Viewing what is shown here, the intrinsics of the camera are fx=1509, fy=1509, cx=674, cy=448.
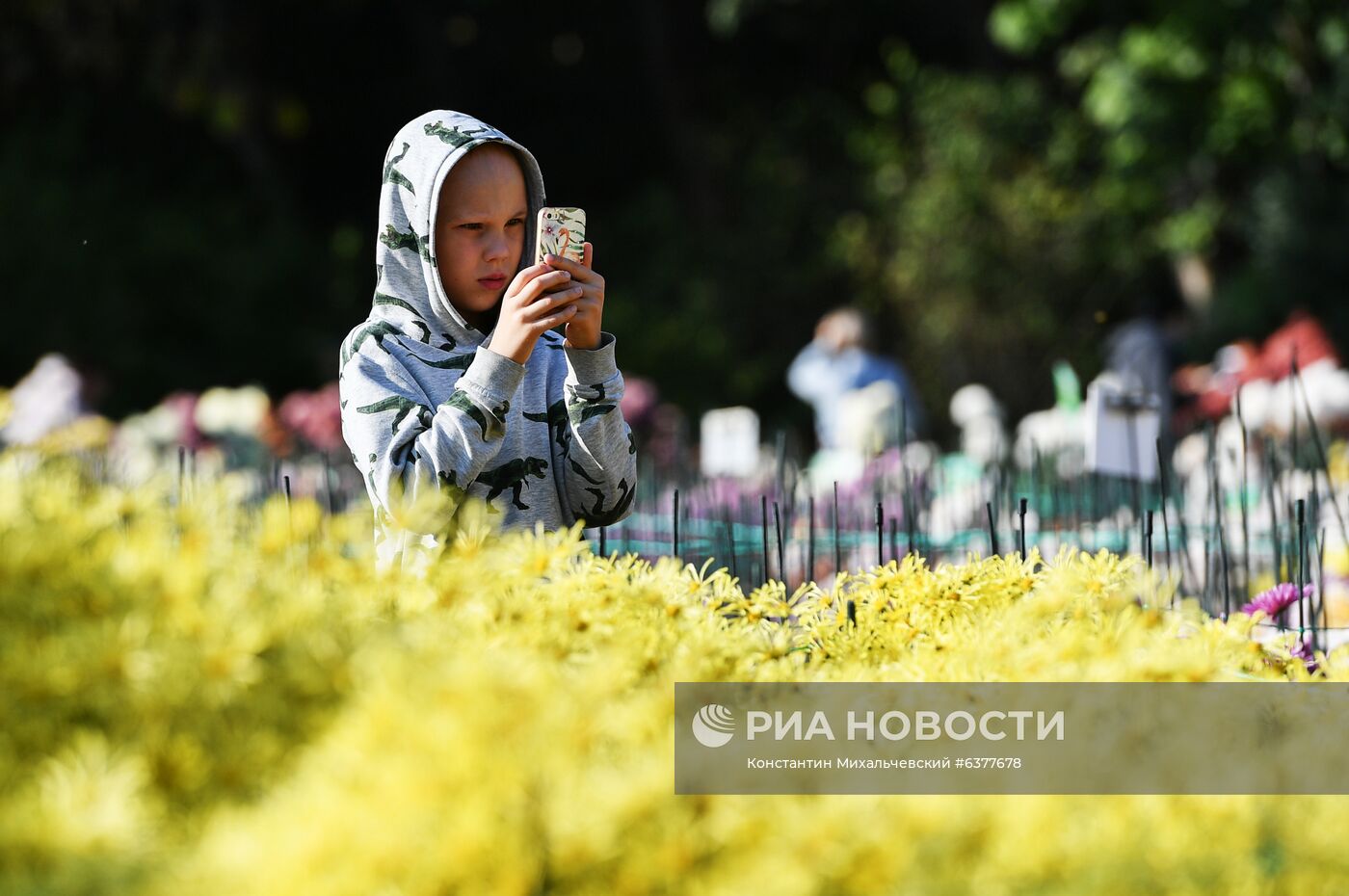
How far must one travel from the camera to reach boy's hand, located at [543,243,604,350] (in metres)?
1.91

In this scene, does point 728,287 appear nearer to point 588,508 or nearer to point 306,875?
point 588,508

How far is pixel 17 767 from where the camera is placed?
3.73 feet

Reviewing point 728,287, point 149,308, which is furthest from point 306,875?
point 728,287

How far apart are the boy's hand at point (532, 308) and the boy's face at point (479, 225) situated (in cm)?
22

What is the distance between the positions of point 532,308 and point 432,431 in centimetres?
20

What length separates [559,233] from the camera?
194 centimetres

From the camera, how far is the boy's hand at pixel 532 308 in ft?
6.15

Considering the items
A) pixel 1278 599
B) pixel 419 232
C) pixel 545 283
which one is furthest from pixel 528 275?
pixel 1278 599

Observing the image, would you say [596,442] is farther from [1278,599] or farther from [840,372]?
[840,372]

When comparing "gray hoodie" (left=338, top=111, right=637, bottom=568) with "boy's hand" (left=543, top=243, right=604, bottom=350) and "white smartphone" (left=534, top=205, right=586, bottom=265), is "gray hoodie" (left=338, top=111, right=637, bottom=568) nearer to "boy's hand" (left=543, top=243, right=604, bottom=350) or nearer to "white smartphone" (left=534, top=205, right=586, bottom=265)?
"boy's hand" (left=543, top=243, right=604, bottom=350)

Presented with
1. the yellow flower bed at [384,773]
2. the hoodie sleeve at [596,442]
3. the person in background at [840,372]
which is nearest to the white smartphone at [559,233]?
the hoodie sleeve at [596,442]

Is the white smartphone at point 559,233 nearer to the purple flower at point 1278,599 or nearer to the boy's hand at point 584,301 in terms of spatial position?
the boy's hand at point 584,301

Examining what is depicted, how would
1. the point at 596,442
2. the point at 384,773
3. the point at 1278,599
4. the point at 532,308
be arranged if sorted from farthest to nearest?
the point at 1278,599 → the point at 596,442 → the point at 532,308 → the point at 384,773

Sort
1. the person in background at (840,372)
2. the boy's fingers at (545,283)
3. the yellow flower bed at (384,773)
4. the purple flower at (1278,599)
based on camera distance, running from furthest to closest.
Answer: the person in background at (840,372)
the purple flower at (1278,599)
the boy's fingers at (545,283)
the yellow flower bed at (384,773)
